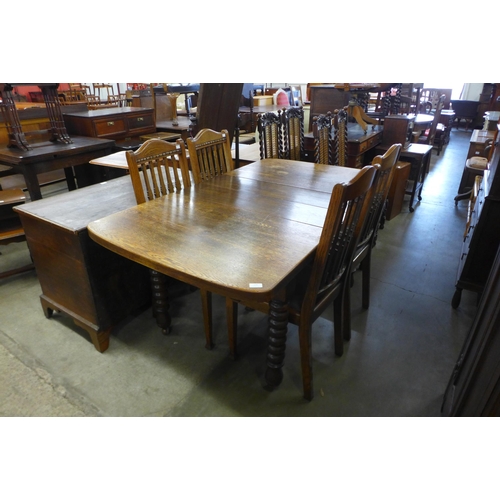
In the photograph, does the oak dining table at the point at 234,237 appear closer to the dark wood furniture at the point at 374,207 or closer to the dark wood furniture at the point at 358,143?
the dark wood furniture at the point at 374,207

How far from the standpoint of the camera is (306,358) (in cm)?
148

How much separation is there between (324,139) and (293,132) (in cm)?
30

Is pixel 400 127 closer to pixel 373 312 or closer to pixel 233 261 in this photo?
pixel 373 312

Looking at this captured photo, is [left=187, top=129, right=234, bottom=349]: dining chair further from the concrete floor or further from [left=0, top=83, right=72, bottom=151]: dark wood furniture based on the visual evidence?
[left=0, top=83, right=72, bottom=151]: dark wood furniture

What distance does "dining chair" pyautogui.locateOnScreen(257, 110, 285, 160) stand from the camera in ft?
9.44

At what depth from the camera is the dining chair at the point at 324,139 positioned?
9.50 feet

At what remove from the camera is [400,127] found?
3.51 meters

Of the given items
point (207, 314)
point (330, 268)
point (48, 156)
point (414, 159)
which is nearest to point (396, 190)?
point (414, 159)

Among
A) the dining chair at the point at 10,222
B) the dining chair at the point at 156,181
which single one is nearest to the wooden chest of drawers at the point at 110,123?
the dining chair at the point at 10,222

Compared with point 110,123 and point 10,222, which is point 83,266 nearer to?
point 10,222

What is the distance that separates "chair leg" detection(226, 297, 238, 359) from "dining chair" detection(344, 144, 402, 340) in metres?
0.58

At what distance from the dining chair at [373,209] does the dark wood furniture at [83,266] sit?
1151mm

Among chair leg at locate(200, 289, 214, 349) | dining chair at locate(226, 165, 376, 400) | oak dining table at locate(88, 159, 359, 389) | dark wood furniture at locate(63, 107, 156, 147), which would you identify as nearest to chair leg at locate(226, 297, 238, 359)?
dining chair at locate(226, 165, 376, 400)

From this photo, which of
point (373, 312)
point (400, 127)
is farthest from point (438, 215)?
point (373, 312)
